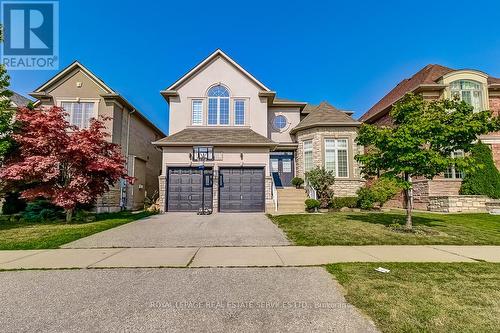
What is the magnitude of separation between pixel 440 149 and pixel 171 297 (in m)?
9.57

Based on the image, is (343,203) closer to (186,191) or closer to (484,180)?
(484,180)

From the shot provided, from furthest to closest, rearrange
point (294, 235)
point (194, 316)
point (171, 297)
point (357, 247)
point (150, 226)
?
point (150, 226), point (294, 235), point (357, 247), point (171, 297), point (194, 316)

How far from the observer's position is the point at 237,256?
234 inches

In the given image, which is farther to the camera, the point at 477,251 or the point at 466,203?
the point at 466,203

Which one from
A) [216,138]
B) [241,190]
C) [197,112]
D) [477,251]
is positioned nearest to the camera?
[477,251]

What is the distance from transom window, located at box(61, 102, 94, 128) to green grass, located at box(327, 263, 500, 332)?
16.7m

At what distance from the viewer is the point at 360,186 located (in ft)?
54.3

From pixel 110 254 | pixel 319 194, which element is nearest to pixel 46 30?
pixel 110 254

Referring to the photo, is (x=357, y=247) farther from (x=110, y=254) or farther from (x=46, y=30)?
(x=46, y=30)

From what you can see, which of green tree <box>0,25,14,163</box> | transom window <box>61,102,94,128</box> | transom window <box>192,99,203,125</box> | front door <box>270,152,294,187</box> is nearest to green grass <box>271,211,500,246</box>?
front door <box>270,152,294,187</box>

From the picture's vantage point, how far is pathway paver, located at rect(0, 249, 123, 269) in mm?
5266

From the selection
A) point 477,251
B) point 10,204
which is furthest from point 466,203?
point 10,204

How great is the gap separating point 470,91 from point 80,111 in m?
25.1

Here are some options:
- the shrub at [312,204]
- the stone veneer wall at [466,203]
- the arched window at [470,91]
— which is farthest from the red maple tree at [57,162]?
the arched window at [470,91]
